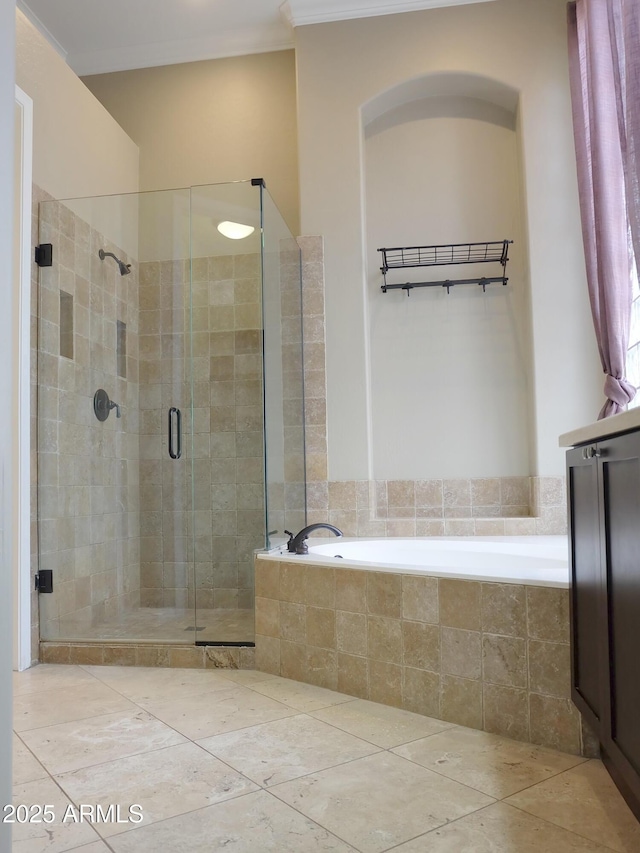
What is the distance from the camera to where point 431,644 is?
229 centimetres

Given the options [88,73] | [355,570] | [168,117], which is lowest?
[355,570]

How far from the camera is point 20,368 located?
2.99 metres

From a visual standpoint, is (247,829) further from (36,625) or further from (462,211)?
(462,211)

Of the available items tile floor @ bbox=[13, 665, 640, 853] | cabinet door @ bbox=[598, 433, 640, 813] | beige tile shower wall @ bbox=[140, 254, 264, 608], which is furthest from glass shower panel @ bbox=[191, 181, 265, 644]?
cabinet door @ bbox=[598, 433, 640, 813]

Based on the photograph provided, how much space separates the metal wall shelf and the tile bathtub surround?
5.70ft

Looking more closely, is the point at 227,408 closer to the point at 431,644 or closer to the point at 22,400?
the point at 22,400

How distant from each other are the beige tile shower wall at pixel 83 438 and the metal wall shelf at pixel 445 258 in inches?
52.7

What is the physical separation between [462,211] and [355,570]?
84.5 inches

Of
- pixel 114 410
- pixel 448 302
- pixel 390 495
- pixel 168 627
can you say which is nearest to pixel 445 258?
pixel 448 302

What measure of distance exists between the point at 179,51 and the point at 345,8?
3.55 feet

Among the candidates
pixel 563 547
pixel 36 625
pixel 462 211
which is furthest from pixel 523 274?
pixel 36 625

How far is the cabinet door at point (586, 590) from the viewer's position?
158 cm

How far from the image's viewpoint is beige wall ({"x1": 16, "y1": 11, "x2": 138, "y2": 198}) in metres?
3.13

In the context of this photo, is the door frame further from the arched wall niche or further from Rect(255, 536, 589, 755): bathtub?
the arched wall niche
